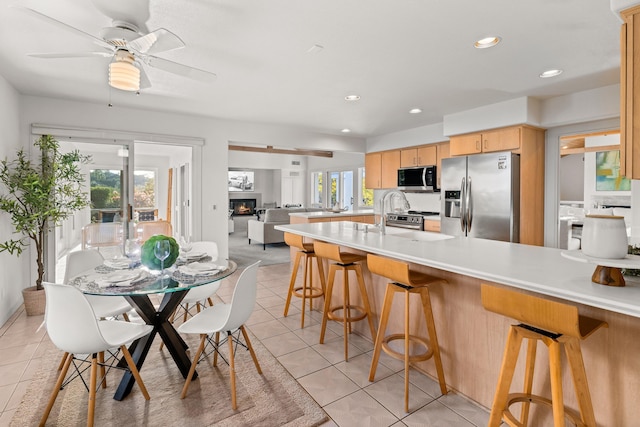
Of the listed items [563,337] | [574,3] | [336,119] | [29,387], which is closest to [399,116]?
[336,119]

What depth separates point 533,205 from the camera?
4.10m

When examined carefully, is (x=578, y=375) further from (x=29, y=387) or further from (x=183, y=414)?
(x=29, y=387)

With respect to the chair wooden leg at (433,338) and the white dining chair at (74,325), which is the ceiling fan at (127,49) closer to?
the white dining chair at (74,325)

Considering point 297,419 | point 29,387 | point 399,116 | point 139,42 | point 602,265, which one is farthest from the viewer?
point 399,116

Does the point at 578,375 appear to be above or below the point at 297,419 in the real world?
above

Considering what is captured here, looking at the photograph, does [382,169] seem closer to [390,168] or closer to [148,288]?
[390,168]

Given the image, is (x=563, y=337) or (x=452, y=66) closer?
(x=563, y=337)

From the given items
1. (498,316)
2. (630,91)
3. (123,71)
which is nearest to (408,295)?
(498,316)

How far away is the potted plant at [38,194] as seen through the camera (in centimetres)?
323

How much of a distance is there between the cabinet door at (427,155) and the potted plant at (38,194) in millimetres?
4993

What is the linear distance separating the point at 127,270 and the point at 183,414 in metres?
1.00

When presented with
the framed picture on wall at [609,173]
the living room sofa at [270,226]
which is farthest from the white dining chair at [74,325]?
the framed picture on wall at [609,173]

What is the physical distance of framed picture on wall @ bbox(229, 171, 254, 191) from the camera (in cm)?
1135

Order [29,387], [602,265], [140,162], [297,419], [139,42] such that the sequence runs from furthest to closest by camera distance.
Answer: [140,162], [29,387], [139,42], [297,419], [602,265]
